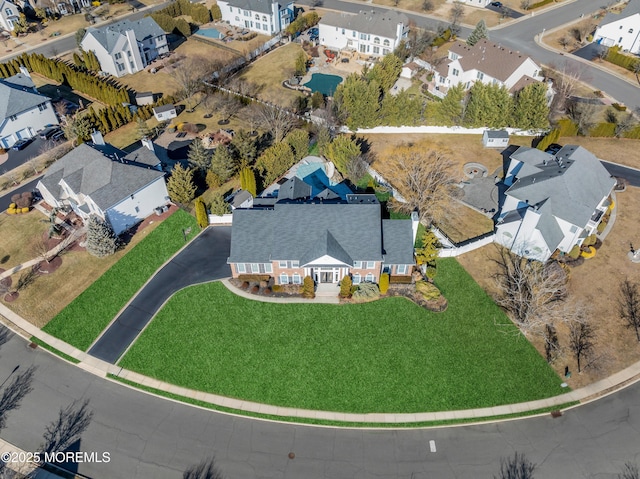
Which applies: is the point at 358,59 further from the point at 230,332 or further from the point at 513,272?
the point at 230,332

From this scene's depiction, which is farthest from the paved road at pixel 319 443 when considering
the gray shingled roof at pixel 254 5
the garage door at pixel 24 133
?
the gray shingled roof at pixel 254 5

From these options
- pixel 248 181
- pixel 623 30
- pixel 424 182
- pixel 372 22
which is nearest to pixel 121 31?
pixel 372 22

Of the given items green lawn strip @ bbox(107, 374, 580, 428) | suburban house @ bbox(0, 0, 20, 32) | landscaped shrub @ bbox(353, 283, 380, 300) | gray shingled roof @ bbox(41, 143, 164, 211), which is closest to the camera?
green lawn strip @ bbox(107, 374, 580, 428)

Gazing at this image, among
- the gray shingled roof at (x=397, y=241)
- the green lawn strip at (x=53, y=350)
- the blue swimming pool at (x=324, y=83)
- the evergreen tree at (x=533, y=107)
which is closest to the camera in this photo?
the green lawn strip at (x=53, y=350)

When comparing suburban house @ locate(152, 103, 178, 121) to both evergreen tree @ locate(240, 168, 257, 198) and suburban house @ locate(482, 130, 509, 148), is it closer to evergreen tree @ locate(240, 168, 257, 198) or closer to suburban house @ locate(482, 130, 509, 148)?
evergreen tree @ locate(240, 168, 257, 198)

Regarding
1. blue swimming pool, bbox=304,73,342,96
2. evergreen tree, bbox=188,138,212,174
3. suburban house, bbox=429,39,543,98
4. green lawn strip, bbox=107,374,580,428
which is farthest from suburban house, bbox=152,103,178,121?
green lawn strip, bbox=107,374,580,428

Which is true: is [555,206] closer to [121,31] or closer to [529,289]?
[529,289]

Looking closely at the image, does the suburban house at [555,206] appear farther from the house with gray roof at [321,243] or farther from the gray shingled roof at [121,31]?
the gray shingled roof at [121,31]
